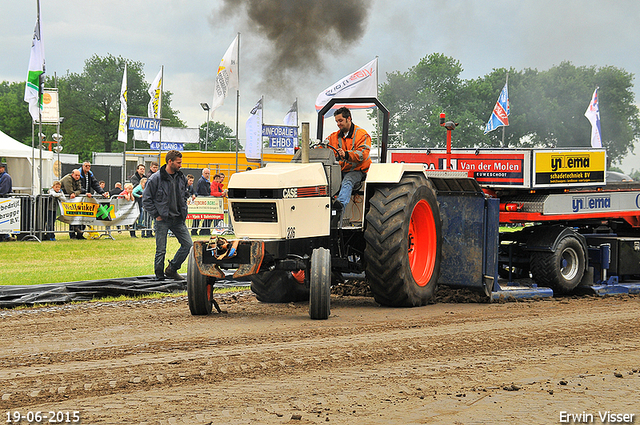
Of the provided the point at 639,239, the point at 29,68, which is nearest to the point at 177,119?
the point at 29,68

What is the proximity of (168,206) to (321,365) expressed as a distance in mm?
5528

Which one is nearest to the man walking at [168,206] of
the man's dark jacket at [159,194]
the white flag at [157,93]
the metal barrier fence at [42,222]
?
the man's dark jacket at [159,194]

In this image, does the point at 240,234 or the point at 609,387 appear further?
the point at 240,234

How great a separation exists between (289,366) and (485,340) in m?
1.95

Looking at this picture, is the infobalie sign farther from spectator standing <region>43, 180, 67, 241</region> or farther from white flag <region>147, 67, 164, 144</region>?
spectator standing <region>43, 180, 67, 241</region>

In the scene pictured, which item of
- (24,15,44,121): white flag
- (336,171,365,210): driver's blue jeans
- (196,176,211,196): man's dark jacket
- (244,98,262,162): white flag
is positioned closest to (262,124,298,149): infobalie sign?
(244,98,262,162): white flag

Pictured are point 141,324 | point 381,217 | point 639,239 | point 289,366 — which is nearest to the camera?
point 289,366

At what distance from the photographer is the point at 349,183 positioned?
25.2 ft

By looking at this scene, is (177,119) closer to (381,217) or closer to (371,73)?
(371,73)

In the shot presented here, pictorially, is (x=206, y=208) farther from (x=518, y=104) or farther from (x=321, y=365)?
(x=518, y=104)

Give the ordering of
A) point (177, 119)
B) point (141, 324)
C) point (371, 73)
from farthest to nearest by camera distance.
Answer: point (177, 119) → point (371, 73) → point (141, 324)

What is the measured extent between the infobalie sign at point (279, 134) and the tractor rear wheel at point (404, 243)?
12029 millimetres

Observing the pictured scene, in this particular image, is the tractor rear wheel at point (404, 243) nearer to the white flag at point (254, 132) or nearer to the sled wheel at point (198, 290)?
the sled wheel at point (198, 290)

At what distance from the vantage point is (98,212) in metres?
17.1
